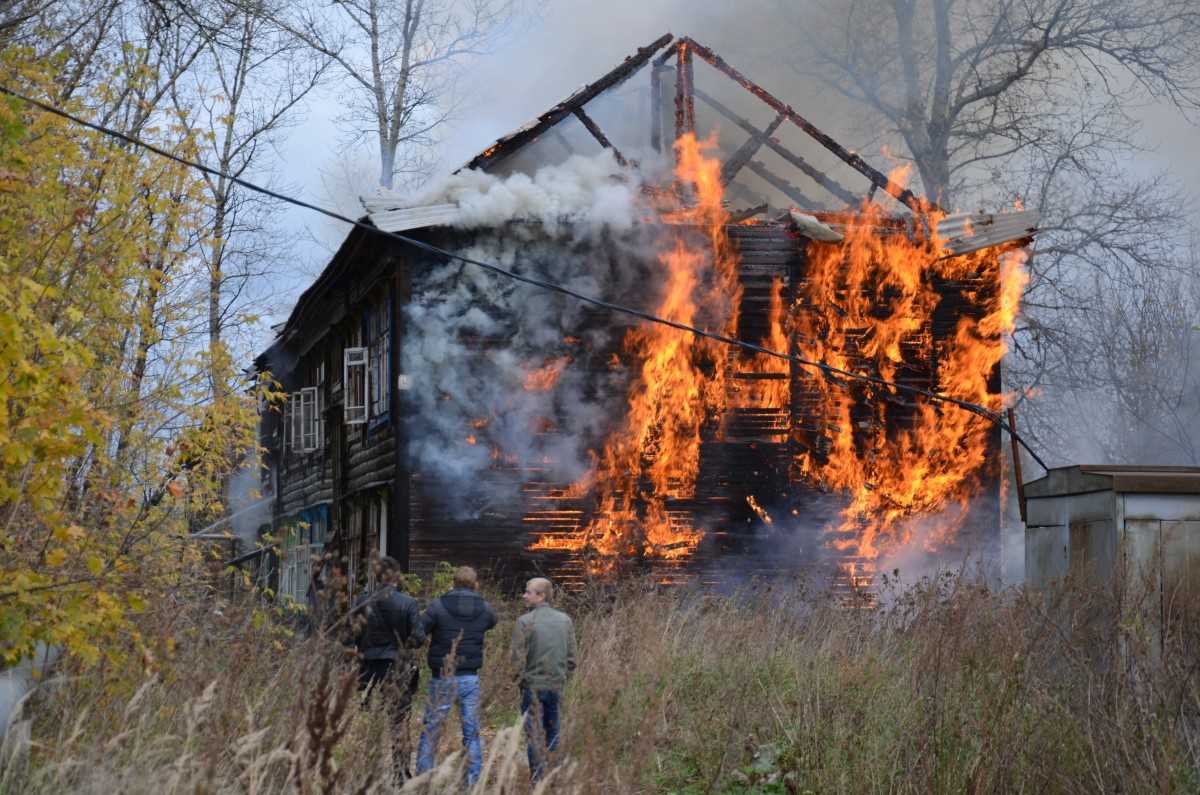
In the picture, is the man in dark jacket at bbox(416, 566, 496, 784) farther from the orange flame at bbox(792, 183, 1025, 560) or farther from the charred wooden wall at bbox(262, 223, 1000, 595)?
the orange flame at bbox(792, 183, 1025, 560)

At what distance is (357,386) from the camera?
73.6ft

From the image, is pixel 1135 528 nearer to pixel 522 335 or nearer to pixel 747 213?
pixel 747 213

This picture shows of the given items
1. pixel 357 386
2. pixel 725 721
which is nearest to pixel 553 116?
pixel 357 386

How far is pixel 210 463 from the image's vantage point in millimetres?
14961

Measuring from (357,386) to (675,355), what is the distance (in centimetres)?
655

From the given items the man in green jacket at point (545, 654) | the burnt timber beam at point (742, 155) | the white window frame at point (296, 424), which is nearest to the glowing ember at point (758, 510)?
the burnt timber beam at point (742, 155)

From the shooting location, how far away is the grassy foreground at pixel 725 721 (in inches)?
198

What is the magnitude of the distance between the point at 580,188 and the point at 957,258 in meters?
5.90

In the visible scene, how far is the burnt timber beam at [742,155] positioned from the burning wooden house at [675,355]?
0.03 meters

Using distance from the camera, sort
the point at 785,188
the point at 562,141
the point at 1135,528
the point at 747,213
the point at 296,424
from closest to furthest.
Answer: the point at 1135,528
the point at 747,213
the point at 562,141
the point at 785,188
the point at 296,424

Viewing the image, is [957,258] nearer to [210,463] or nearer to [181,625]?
[210,463]

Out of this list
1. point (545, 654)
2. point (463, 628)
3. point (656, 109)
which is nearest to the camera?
point (545, 654)

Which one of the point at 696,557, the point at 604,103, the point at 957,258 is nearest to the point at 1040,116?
the point at 957,258

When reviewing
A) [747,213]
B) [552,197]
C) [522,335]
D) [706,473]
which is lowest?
[706,473]
